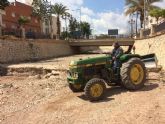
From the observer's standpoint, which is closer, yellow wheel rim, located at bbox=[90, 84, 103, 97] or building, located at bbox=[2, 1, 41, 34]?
yellow wheel rim, located at bbox=[90, 84, 103, 97]

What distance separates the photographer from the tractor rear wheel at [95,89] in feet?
37.2

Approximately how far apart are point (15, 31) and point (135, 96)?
105 feet

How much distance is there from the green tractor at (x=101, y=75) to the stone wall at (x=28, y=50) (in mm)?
19925

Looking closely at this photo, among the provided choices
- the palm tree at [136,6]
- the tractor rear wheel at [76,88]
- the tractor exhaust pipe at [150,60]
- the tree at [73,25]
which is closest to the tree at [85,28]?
the tree at [73,25]

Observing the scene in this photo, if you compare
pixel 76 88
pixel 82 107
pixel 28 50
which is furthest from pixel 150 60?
pixel 28 50

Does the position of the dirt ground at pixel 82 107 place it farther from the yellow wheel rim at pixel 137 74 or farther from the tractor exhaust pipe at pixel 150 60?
the tractor exhaust pipe at pixel 150 60

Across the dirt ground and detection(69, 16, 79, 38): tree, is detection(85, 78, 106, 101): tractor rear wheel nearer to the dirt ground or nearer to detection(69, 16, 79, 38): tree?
the dirt ground

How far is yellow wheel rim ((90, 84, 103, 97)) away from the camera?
11.4m

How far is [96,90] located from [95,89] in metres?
0.06

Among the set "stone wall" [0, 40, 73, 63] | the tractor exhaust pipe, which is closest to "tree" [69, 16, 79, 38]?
"stone wall" [0, 40, 73, 63]

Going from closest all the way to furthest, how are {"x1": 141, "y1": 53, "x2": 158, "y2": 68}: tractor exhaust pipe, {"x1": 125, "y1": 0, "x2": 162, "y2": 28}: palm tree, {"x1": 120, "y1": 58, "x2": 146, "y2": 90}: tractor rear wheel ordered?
{"x1": 120, "y1": 58, "x2": 146, "y2": 90}: tractor rear wheel < {"x1": 141, "y1": 53, "x2": 158, "y2": 68}: tractor exhaust pipe < {"x1": 125, "y1": 0, "x2": 162, "y2": 28}: palm tree

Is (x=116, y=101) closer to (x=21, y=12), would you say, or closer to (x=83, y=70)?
(x=83, y=70)

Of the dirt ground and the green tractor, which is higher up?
the green tractor

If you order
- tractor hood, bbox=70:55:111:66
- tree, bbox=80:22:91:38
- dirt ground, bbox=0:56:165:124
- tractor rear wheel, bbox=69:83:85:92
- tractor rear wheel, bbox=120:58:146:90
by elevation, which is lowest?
dirt ground, bbox=0:56:165:124
